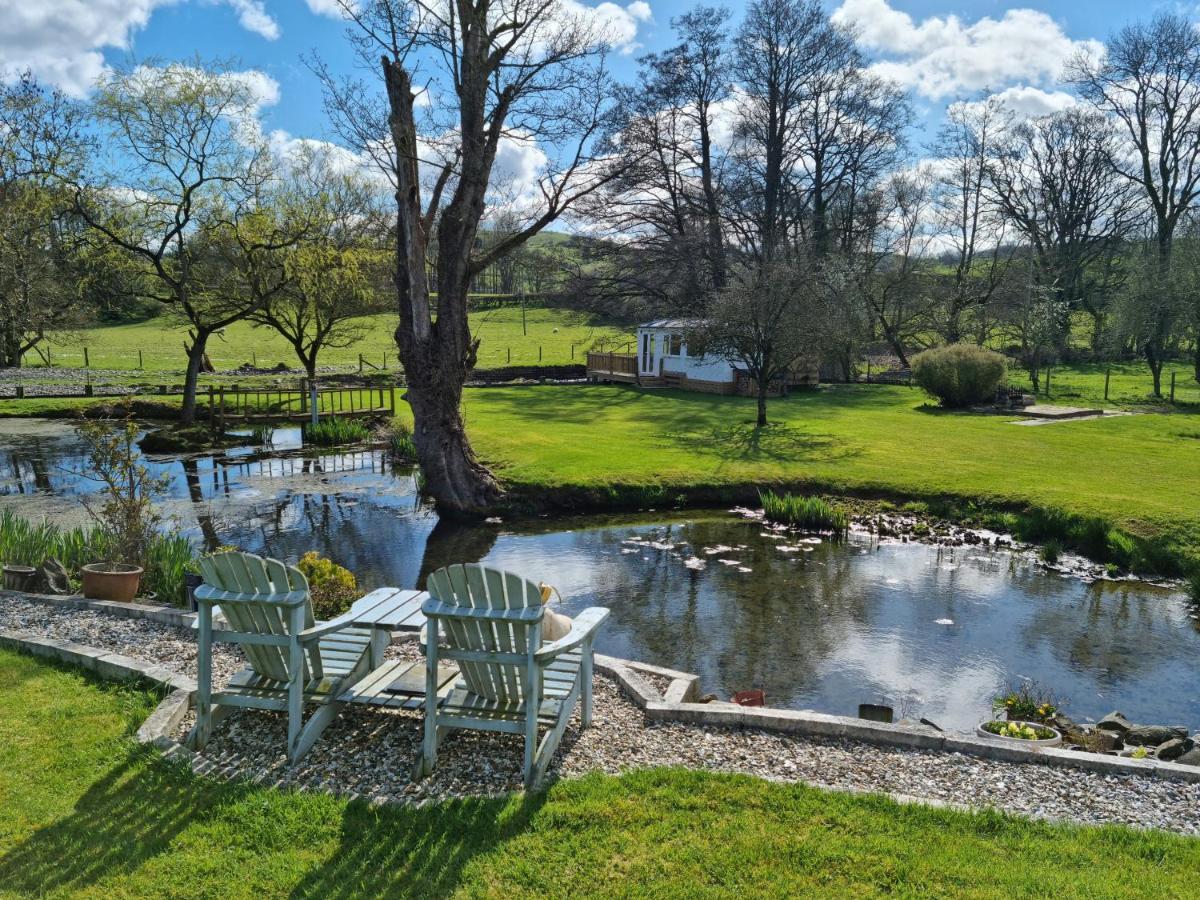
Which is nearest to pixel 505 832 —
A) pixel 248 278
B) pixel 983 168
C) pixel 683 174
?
pixel 248 278

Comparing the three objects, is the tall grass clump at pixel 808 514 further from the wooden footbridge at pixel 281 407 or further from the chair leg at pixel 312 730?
the wooden footbridge at pixel 281 407

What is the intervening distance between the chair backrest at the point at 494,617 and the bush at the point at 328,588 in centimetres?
411

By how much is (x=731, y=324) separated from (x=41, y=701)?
19213 millimetres

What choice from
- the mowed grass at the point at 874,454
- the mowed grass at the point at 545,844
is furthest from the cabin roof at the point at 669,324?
the mowed grass at the point at 545,844

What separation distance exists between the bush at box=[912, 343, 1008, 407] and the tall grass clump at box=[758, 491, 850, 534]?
1569 centimetres

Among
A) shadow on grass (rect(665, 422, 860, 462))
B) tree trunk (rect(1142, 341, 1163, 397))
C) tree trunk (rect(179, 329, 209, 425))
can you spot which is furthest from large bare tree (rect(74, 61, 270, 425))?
tree trunk (rect(1142, 341, 1163, 397))

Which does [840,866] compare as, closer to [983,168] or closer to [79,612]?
[79,612]

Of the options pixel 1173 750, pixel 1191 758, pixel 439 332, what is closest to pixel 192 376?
pixel 439 332

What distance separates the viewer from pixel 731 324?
22.6 metres

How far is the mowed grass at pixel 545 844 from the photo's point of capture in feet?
12.0

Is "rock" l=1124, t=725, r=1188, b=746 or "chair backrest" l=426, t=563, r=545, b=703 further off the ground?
"chair backrest" l=426, t=563, r=545, b=703

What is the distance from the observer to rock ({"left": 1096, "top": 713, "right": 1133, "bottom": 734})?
6938 mm

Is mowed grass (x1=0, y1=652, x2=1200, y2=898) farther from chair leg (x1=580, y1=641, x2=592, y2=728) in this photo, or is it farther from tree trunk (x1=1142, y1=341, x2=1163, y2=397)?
tree trunk (x1=1142, y1=341, x2=1163, y2=397)

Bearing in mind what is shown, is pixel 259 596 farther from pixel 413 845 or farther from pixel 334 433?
pixel 334 433
